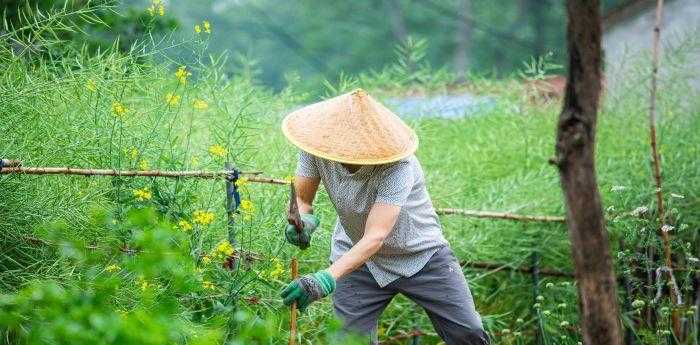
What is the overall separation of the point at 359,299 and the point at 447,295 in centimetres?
35

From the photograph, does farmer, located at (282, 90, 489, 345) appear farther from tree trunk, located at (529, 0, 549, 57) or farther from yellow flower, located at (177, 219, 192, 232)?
tree trunk, located at (529, 0, 549, 57)

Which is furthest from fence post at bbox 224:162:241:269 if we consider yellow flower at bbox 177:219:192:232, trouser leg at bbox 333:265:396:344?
trouser leg at bbox 333:265:396:344

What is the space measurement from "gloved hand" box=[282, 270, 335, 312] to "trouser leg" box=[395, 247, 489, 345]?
2.88ft

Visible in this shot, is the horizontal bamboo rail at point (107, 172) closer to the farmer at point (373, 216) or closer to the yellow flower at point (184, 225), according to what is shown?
the yellow flower at point (184, 225)

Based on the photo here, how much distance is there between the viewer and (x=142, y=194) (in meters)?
4.23

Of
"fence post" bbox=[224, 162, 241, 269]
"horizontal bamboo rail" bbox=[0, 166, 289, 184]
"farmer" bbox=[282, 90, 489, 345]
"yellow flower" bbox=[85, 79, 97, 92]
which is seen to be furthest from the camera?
"yellow flower" bbox=[85, 79, 97, 92]

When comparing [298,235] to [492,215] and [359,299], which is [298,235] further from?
[492,215]

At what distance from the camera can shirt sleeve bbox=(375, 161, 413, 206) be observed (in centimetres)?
408

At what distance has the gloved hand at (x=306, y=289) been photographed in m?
3.65

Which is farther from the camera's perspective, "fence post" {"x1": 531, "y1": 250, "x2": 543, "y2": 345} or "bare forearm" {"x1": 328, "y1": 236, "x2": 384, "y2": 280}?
"fence post" {"x1": 531, "y1": 250, "x2": 543, "y2": 345}

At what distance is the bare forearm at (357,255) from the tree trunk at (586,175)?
1109 mm

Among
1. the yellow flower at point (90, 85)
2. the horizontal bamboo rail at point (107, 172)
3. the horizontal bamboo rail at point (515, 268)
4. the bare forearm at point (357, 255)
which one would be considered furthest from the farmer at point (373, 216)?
the horizontal bamboo rail at point (515, 268)

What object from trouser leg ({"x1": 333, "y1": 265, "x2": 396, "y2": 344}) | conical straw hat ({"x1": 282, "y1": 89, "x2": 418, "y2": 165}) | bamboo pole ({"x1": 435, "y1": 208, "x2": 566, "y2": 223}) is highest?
conical straw hat ({"x1": 282, "y1": 89, "x2": 418, "y2": 165})

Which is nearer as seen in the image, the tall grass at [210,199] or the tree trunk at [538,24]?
the tall grass at [210,199]
